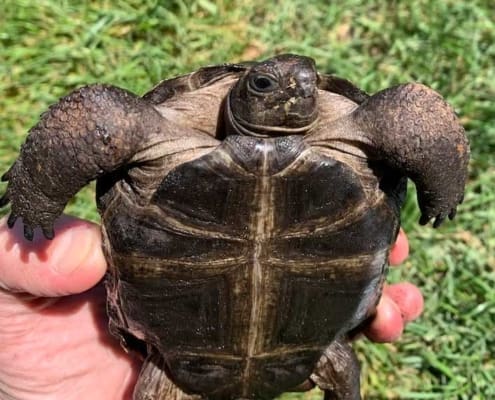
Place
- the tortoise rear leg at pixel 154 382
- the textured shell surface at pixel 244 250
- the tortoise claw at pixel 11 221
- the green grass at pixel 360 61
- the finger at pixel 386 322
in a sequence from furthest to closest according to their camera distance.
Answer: the green grass at pixel 360 61 < the finger at pixel 386 322 < the tortoise rear leg at pixel 154 382 < the tortoise claw at pixel 11 221 < the textured shell surface at pixel 244 250

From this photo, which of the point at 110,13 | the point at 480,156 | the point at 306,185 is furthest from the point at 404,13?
the point at 306,185

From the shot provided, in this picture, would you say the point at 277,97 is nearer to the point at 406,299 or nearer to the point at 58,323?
the point at 58,323

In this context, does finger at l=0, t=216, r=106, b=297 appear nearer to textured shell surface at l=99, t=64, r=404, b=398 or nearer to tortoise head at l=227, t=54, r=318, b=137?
textured shell surface at l=99, t=64, r=404, b=398

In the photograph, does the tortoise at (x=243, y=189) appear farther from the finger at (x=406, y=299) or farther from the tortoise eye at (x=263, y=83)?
the finger at (x=406, y=299)

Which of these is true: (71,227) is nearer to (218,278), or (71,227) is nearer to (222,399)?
(218,278)

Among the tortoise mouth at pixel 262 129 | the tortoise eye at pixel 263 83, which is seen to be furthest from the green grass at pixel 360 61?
the tortoise eye at pixel 263 83

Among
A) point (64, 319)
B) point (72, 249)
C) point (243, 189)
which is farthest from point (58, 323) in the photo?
point (243, 189)
